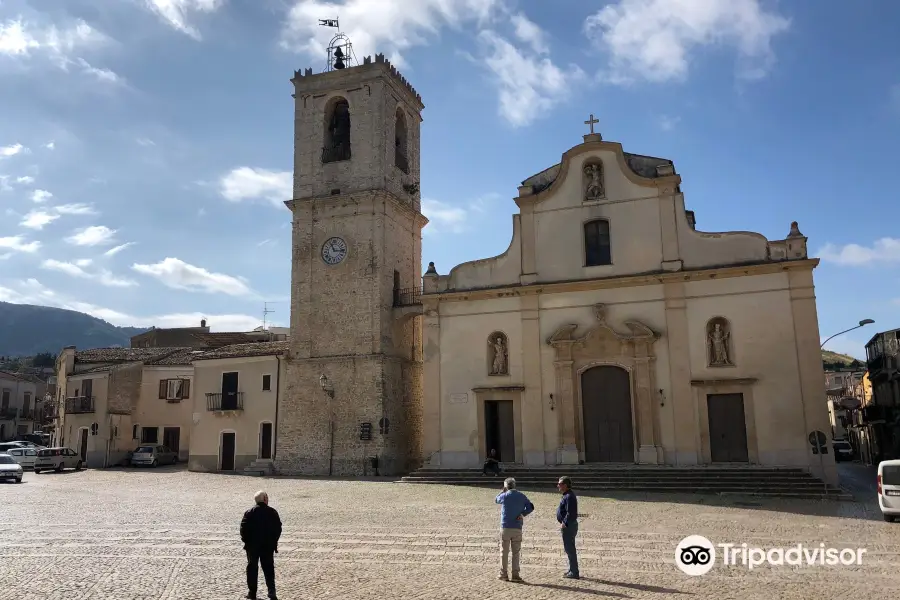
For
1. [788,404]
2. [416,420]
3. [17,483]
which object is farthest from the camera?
[416,420]

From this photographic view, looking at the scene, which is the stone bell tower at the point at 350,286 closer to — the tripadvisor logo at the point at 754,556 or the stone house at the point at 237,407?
the stone house at the point at 237,407

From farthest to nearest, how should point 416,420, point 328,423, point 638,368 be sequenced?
point 416,420 < point 328,423 < point 638,368

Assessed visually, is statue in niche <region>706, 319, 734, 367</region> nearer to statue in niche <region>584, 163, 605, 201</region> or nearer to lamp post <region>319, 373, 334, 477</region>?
statue in niche <region>584, 163, 605, 201</region>

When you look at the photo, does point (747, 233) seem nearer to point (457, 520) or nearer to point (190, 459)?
point (457, 520)

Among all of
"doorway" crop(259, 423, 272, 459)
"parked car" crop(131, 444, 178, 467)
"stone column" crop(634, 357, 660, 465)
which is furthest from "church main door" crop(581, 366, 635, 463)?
"parked car" crop(131, 444, 178, 467)

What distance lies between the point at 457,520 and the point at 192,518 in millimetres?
5959

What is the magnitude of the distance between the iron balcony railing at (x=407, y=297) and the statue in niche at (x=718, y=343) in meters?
12.2

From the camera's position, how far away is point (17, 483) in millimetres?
28406

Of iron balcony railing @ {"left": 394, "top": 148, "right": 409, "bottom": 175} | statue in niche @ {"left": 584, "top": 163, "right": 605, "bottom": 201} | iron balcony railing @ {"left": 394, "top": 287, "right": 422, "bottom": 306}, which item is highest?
iron balcony railing @ {"left": 394, "top": 148, "right": 409, "bottom": 175}

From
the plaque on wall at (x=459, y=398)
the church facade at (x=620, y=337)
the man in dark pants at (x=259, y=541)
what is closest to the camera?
the man in dark pants at (x=259, y=541)

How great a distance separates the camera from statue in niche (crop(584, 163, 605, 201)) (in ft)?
91.0

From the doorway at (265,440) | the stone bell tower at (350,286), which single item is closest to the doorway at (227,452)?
the doorway at (265,440)

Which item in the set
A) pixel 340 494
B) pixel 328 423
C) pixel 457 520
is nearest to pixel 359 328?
pixel 328 423

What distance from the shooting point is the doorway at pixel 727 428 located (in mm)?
24500
